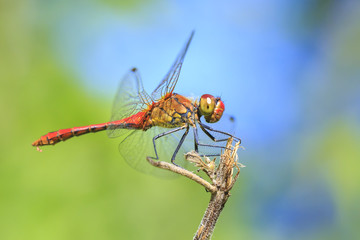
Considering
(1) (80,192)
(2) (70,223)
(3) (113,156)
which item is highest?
(3) (113,156)

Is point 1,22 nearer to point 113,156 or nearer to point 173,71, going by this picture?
point 113,156

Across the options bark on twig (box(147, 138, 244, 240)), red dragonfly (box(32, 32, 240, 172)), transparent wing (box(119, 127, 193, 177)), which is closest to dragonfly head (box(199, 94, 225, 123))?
red dragonfly (box(32, 32, 240, 172))

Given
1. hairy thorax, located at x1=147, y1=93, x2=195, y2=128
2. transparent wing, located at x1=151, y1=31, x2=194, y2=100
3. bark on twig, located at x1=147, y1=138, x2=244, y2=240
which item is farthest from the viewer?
hairy thorax, located at x1=147, y1=93, x2=195, y2=128

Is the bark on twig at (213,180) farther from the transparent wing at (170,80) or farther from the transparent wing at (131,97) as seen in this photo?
the transparent wing at (131,97)

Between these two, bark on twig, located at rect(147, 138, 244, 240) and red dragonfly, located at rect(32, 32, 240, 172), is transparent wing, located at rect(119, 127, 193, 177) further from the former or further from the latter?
bark on twig, located at rect(147, 138, 244, 240)

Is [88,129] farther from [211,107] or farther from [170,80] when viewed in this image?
[211,107]

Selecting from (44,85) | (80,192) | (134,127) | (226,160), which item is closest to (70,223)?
(80,192)

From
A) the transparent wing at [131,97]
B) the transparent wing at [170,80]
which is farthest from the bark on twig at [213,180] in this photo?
the transparent wing at [131,97]
